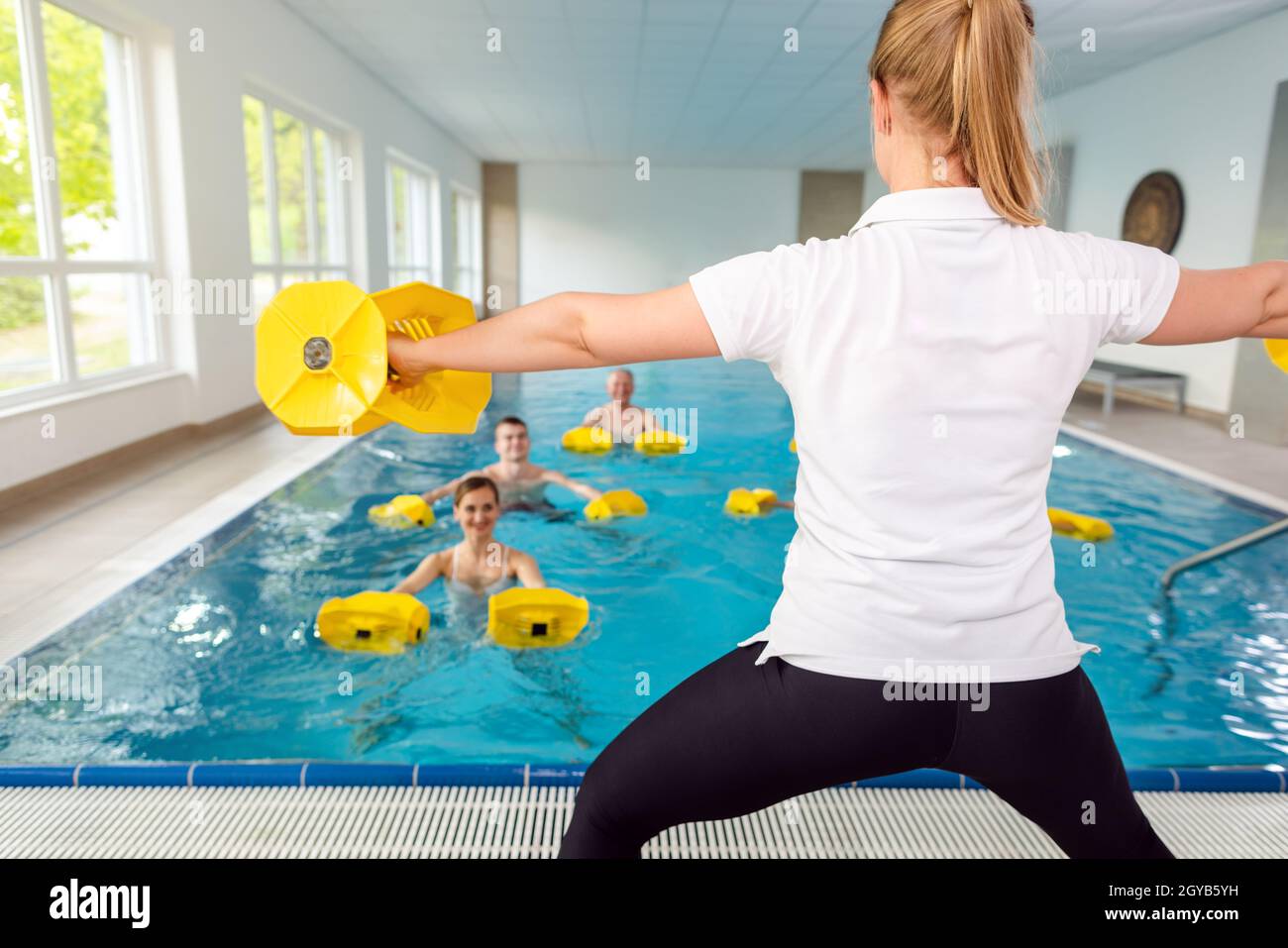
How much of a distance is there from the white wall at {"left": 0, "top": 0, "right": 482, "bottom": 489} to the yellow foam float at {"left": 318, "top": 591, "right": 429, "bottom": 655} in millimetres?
2379

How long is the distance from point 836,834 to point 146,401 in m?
5.21

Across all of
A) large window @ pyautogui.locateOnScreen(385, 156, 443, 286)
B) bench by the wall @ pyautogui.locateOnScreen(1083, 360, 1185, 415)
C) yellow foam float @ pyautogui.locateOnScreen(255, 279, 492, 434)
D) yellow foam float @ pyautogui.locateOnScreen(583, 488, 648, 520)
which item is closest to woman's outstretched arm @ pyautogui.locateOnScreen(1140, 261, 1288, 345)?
yellow foam float @ pyautogui.locateOnScreen(255, 279, 492, 434)

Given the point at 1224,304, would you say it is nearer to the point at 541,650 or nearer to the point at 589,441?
the point at 541,650

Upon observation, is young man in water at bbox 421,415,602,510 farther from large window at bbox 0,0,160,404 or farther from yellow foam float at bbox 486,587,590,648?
large window at bbox 0,0,160,404

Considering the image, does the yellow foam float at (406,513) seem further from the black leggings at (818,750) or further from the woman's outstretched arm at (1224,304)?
the woman's outstretched arm at (1224,304)

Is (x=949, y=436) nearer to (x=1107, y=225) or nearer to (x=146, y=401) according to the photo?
(x=146, y=401)

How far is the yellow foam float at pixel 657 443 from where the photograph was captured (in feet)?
20.3

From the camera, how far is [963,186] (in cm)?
89

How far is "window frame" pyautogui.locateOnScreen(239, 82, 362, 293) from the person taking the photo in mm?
7441

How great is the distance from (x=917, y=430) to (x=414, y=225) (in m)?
13.5

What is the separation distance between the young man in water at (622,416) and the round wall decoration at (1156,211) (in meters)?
4.99

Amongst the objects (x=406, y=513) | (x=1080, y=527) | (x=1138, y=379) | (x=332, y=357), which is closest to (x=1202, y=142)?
(x=1138, y=379)

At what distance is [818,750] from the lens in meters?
0.93
